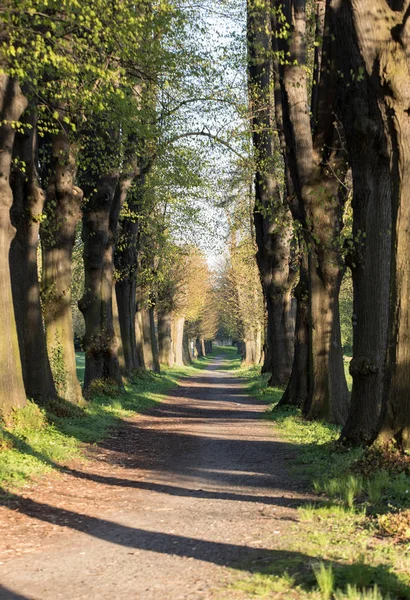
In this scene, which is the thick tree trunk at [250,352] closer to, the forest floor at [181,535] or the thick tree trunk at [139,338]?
the thick tree trunk at [139,338]

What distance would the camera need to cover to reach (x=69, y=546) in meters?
6.79

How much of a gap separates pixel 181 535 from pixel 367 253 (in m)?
6.19

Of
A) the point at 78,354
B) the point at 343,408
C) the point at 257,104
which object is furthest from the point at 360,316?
the point at 78,354

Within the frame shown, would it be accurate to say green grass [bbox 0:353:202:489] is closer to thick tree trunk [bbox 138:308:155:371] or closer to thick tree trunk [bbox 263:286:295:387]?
thick tree trunk [bbox 263:286:295:387]

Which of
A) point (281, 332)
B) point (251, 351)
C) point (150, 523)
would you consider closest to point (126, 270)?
point (281, 332)

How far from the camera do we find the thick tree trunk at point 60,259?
17.3 meters

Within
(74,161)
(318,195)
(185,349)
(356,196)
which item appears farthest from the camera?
(185,349)

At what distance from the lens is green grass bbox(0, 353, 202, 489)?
408 inches

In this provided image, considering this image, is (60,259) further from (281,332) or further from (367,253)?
(281,332)

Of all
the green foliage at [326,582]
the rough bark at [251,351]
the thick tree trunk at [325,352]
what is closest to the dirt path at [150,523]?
the green foliage at [326,582]

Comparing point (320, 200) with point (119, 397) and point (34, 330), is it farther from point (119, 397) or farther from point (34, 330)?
point (119, 397)

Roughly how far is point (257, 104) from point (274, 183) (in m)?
3.02

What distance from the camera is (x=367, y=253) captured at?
455 inches

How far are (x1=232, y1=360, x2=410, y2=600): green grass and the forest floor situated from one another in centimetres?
2
